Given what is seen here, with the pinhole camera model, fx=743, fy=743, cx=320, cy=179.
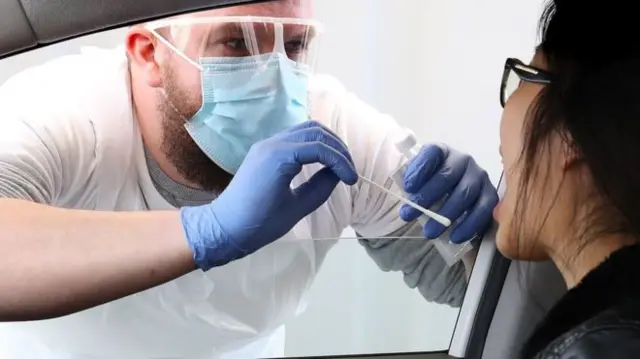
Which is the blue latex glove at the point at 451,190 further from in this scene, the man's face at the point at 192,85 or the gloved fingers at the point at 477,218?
the man's face at the point at 192,85

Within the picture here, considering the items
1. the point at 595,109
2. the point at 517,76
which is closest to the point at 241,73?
the point at 517,76

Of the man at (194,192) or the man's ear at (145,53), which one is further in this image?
the man's ear at (145,53)

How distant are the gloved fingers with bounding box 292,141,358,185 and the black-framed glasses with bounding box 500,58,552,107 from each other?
211 mm

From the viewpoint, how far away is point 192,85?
1.12 metres

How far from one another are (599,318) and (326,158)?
392mm

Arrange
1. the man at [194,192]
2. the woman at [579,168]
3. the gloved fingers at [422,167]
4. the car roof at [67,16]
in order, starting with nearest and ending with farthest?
the car roof at [67,16] → the woman at [579,168] → the man at [194,192] → the gloved fingers at [422,167]

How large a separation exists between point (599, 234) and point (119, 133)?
2.40ft

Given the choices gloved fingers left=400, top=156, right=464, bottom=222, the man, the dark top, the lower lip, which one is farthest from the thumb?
the dark top

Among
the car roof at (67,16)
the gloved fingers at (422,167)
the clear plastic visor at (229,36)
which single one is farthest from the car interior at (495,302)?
the clear plastic visor at (229,36)

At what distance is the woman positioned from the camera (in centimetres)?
73

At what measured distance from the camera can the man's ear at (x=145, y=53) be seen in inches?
45.2

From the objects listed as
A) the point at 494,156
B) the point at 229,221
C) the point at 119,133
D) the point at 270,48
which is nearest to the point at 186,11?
the point at 229,221

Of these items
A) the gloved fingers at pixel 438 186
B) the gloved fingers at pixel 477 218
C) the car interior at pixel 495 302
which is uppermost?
the gloved fingers at pixel 438 186

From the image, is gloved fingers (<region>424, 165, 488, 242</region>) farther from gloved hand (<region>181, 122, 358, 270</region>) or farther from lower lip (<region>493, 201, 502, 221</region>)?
gloved hand (<region>181, 122, 358, 270</region>)
